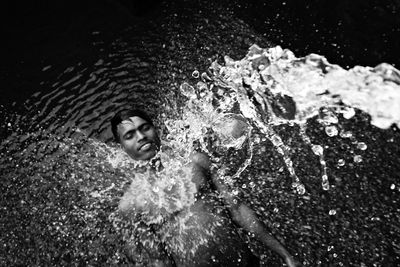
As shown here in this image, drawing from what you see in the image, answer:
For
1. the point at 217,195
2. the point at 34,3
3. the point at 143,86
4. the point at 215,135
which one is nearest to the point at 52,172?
the point at 143,86

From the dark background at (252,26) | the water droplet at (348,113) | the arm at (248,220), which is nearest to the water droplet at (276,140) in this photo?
the water droplet at (348,113)

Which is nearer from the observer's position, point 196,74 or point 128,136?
point 128,136

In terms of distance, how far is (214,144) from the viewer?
314 cm

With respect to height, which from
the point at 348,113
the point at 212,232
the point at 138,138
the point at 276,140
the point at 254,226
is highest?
the point at 138,138

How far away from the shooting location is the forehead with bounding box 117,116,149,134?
243cm

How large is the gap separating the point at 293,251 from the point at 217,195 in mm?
769

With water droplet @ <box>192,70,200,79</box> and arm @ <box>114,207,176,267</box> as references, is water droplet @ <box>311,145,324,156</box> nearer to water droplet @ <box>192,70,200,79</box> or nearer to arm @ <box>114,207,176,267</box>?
water droplet @ <box>192,70,200,79</box>

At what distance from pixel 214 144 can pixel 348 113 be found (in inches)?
41.0

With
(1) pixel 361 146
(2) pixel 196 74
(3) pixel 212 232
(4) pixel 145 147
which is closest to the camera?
(3) pixel 212 232

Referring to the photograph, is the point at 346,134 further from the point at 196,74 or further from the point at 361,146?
the point at 196,74

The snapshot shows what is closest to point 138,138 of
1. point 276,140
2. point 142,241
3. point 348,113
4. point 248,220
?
point 142,241

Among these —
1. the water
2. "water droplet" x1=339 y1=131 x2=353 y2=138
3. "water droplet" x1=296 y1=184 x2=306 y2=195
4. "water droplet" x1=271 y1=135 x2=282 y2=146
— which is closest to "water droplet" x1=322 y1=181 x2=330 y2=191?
the water

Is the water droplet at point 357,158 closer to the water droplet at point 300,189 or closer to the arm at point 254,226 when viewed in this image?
the water droplet at point 300,189

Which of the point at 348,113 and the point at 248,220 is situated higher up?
the point at 348,113
